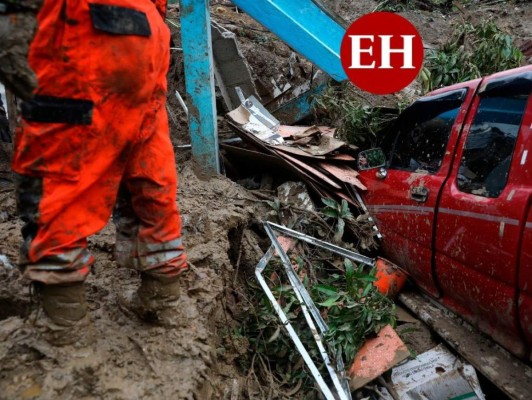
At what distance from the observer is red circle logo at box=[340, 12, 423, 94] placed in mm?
4840

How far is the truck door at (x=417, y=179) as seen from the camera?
3156 millimetres

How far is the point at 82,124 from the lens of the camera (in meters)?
1.74

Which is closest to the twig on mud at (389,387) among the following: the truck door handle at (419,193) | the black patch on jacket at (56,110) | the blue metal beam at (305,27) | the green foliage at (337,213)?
the truck door handle at (419,193)

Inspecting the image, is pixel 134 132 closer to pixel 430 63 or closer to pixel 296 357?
pixel 296 357

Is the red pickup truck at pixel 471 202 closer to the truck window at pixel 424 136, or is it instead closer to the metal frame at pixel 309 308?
the truck window at pixel 424 136

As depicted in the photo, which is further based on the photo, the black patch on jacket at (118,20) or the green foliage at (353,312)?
the green foliage at (353,312)

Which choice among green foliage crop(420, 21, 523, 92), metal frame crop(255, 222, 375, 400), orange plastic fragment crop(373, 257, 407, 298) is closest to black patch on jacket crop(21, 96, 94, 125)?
metal frame crop(255, 222, 375, 400)

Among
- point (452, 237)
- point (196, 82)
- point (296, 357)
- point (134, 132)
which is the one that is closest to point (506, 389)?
point (452, 237)

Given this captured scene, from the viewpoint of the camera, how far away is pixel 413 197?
11.0 feet

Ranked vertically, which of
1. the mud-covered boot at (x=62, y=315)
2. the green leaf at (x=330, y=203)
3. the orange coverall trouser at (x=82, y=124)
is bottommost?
the green leaf at (x=330, y=203)

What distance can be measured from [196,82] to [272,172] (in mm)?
1173

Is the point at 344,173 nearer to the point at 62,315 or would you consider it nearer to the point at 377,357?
the point at 377,357

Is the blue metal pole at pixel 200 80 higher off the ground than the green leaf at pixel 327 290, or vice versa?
the blue metal pole at pixel 200 80

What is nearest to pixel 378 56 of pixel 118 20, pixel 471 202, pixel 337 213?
pixel 337 213
